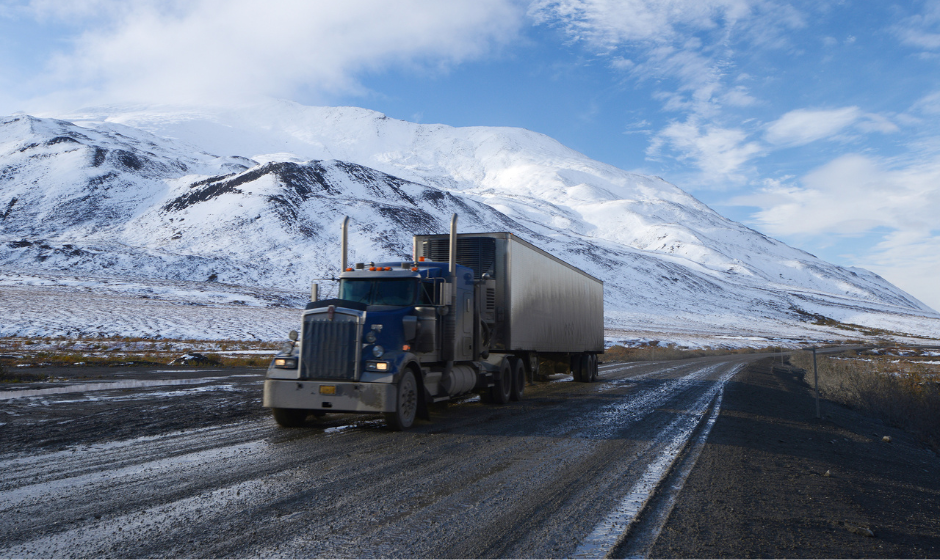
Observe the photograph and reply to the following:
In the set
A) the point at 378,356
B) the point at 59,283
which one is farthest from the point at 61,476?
the point at 59,283

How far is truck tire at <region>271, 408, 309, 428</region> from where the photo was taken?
1036 cm

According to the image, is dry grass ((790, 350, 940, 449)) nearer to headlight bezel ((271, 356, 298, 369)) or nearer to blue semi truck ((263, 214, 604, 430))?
blue semi truck ((263, 214, 604, 430))

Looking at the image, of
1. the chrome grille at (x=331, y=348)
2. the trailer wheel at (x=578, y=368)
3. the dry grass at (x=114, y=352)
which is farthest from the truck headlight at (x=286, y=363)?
the trailer wheel at (x=578, y=368)

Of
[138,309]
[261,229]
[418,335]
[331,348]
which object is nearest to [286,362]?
[331,348]

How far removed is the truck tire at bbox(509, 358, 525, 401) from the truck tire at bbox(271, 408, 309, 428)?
611 cm

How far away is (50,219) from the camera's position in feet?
415

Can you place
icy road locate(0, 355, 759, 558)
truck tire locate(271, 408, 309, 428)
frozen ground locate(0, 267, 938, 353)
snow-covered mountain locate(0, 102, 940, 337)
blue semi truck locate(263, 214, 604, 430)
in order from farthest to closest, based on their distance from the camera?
snow-covered mountain locate(0, 102, 940, 337) < frozen ground locate(0, 267, 938, 353) < truck tire locate(271, 408, 309, 428) < blue semi truck locate(263, 214, 604, 430) < icy road locate(0, 355, 759, 558)

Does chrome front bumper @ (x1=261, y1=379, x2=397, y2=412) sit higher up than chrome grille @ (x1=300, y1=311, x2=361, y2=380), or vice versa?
chrome grille @ (x1=300, y1=311, x2=361, y2=380)

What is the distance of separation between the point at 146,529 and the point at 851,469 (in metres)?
8.41

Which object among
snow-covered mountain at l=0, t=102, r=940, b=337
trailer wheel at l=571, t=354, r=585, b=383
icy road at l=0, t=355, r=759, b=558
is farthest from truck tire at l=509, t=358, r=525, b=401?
snow-covered mountain at l=0, t=102, r=940, b=337

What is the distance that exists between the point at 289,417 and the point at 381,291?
9.16ft

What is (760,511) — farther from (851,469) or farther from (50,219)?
(50,219)

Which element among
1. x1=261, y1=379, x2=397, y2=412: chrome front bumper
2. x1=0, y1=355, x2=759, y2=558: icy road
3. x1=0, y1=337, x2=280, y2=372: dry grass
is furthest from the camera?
x1=0, y1=337, x2=280, y2=372: dry grass

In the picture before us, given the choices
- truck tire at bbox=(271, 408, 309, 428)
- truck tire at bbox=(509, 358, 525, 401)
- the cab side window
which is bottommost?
truck tire at bbox=(271, 408, 309, 428)
